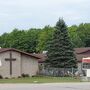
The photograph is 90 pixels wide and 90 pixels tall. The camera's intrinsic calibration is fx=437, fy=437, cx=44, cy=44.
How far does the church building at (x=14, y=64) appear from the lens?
64.1m

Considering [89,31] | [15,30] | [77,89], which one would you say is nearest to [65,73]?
[77,89]

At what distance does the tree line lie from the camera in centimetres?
13914

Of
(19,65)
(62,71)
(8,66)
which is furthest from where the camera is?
(62,71)

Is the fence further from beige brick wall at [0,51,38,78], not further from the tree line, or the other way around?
the tree line

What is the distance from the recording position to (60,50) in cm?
7012

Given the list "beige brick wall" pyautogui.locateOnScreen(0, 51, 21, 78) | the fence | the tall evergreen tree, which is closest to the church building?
"beige brick wall" pyautogui.locateOnScreen(0, 51, 21, 78)

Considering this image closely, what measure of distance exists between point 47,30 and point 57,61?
75.9m

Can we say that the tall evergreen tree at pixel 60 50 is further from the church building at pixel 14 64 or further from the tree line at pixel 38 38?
the tree line at pixel 38 38

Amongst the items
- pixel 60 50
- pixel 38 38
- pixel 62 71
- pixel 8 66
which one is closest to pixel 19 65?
pixel 8 66

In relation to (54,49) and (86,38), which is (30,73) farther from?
(86,38)

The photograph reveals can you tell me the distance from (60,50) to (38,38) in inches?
3423

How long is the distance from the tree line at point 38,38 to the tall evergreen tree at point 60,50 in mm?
62088

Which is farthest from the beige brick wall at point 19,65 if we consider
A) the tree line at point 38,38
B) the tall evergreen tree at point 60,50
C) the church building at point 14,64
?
the tree line at point 38,38

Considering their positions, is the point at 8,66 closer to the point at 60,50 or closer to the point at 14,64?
the point at 14,64
